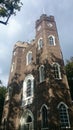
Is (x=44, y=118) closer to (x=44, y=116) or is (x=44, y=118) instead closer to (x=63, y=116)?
(x=44, y=116)

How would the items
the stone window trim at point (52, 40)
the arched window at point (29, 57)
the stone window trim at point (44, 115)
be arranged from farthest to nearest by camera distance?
the arched window at point (29, 57)
the stone window trim at point (52, 40)
the stone window trim at point (44, 115)

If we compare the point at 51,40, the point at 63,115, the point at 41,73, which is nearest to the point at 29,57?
the point at 51,40

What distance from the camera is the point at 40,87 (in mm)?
19719

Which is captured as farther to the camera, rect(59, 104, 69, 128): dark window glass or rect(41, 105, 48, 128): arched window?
rect(41, 105, 48, 128): arched window

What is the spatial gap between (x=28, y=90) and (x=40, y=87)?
3.06m

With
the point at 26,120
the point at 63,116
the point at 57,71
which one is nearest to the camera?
the point at 63,116

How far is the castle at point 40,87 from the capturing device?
17.2m

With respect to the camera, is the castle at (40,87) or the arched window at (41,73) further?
→ the arched window at (41,73)

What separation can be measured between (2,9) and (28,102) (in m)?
11.4

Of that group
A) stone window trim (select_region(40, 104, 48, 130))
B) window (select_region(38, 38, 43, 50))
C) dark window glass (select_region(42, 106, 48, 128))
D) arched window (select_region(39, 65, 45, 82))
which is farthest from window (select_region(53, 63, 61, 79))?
window (select_region(38, 38, 43, 50))

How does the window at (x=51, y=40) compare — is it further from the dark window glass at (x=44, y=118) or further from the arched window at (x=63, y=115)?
the dark window glass at (x=44, y=118)

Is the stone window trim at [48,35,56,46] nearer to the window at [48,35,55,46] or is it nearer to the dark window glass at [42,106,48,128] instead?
the window at [48,35,55,46]

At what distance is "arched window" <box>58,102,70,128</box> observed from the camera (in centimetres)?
1634

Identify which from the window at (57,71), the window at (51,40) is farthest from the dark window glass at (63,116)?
the window at (51,40)
